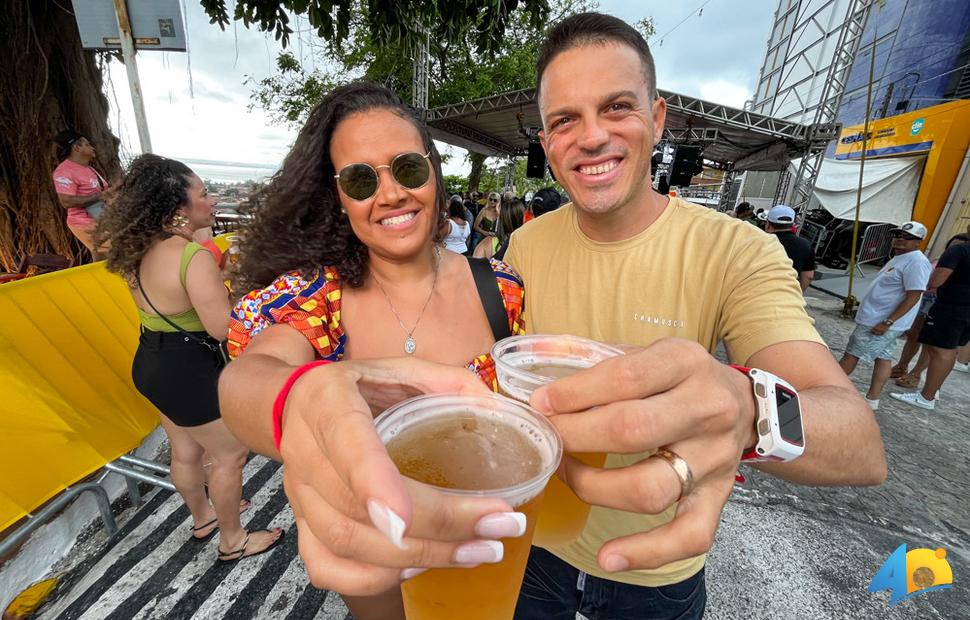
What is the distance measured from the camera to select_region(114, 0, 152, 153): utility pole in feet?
10.9

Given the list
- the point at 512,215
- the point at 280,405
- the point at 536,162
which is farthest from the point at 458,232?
the point at 536,162

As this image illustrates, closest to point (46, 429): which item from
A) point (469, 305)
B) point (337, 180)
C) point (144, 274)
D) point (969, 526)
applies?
point (144, 274)

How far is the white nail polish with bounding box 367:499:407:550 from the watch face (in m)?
0.66

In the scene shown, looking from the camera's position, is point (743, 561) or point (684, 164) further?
point (684, 164)

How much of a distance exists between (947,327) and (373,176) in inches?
276

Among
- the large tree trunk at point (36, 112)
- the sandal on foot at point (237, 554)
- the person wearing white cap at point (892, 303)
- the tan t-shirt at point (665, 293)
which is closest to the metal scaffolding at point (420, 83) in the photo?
the large tree trunk at point (36, 112)

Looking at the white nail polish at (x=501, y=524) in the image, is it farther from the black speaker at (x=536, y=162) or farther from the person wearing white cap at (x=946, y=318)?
the black speaker at (x=536, y=162)

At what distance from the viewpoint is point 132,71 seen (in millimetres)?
3492

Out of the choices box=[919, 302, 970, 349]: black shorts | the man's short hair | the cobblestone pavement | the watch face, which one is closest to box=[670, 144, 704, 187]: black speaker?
box=[919, 302, 970, 349]: black shorts

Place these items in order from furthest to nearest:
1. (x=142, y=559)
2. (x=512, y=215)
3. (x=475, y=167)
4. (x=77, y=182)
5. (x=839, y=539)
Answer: (x=475, y=167) → (x=512, y=215) → (x=77, y=182) → (x=839, y=539) → (x=142, y=559)

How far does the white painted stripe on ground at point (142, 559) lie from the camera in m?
2.17

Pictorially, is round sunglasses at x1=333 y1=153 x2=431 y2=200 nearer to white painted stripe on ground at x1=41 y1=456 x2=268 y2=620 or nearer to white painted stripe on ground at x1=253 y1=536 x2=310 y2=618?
white painted stripe on ground at x1=253 y1=536 x2=310 y2=618

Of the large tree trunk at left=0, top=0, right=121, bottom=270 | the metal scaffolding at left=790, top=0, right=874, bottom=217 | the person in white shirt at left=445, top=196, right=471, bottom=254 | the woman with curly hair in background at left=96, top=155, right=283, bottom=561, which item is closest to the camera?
the woman with curly hair in background at left=96, top=155, right=283, bottom=561

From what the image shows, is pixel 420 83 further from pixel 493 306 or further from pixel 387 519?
pixel 387 519
